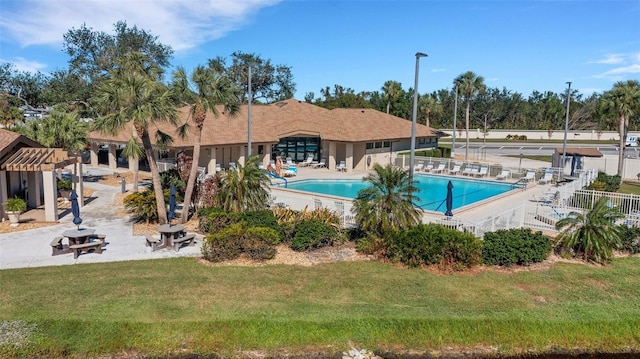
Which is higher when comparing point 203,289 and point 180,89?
point 180,89

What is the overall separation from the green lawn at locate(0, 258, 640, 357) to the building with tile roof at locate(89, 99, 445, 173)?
→ 56.1 feet

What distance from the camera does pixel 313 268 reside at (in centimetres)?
1363

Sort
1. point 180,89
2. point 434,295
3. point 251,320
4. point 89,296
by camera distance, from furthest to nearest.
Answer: point 180,89 → point 434,295 → point 89,296 → point 251,320

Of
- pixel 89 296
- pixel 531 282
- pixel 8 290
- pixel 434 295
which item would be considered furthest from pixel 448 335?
pixel 8 290

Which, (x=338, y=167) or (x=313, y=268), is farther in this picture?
(x=338, y=167)

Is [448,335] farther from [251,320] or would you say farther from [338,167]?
[338,167]

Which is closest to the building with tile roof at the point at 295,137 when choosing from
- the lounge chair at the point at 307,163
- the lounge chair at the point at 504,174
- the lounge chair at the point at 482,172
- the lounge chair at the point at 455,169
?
the lounge chair at the point at 307,163

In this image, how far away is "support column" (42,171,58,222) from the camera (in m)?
18.2

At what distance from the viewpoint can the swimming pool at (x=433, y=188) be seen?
27703mm

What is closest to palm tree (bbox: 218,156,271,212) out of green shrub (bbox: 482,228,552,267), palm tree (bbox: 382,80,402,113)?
green shrub (bbox: 482,228,552,267)

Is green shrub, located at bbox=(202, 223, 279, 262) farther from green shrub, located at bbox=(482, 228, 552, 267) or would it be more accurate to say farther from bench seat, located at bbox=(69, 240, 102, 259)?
green shrub, located at bbox=(482, 228, 552, 267)

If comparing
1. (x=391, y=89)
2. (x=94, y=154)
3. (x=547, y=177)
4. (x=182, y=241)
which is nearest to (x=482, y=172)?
(x=547, y=177)

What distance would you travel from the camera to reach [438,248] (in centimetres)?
1365

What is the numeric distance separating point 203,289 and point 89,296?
2.71 m
